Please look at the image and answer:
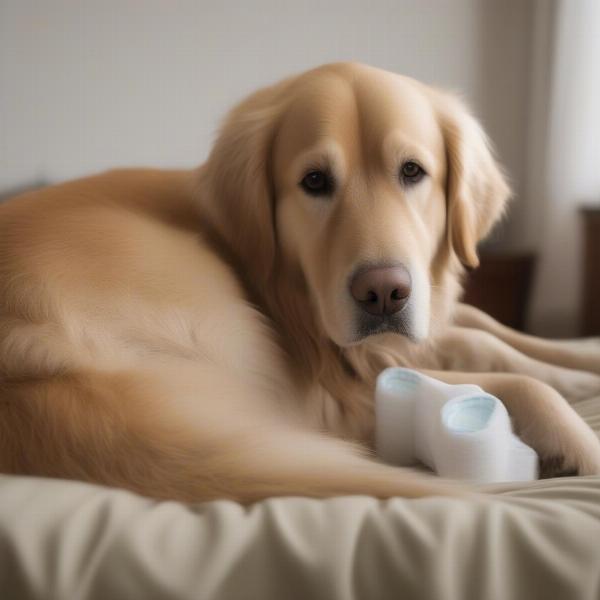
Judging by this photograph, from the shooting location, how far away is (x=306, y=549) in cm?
71

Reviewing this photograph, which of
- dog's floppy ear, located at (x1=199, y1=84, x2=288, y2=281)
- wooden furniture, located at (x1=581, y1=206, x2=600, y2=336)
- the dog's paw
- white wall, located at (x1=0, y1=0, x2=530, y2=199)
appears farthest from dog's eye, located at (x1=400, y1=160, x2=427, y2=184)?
white wall, located at (x1=0, y1=0, x2=530, y2=199)

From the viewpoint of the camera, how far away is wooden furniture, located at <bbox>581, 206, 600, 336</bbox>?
2516 millimetres

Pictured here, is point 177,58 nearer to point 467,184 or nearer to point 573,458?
point 467,184

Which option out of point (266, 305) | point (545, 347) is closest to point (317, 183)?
point (266, 305)

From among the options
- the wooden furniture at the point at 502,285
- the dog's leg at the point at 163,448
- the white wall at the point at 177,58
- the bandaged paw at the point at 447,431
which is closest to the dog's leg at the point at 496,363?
the bandaged paw at the point at 447,431

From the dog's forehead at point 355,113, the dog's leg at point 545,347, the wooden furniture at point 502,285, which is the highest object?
the dog's forehead at point 355,113

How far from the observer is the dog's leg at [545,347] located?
1.63 m

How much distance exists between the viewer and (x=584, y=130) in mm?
2535

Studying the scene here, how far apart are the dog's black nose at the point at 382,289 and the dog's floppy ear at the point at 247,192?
0.89 feet

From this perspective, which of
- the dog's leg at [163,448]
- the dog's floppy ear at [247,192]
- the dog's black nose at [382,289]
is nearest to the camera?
the dog's leg at [163,448]

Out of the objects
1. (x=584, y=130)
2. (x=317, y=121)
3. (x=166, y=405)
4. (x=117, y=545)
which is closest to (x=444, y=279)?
(x=317, y=121)

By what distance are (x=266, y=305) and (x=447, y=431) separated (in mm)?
518

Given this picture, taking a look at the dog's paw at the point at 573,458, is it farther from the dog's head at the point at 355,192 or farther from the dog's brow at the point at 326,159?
the dog's brow at the point at 326,159

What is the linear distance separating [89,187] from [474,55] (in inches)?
86.0
